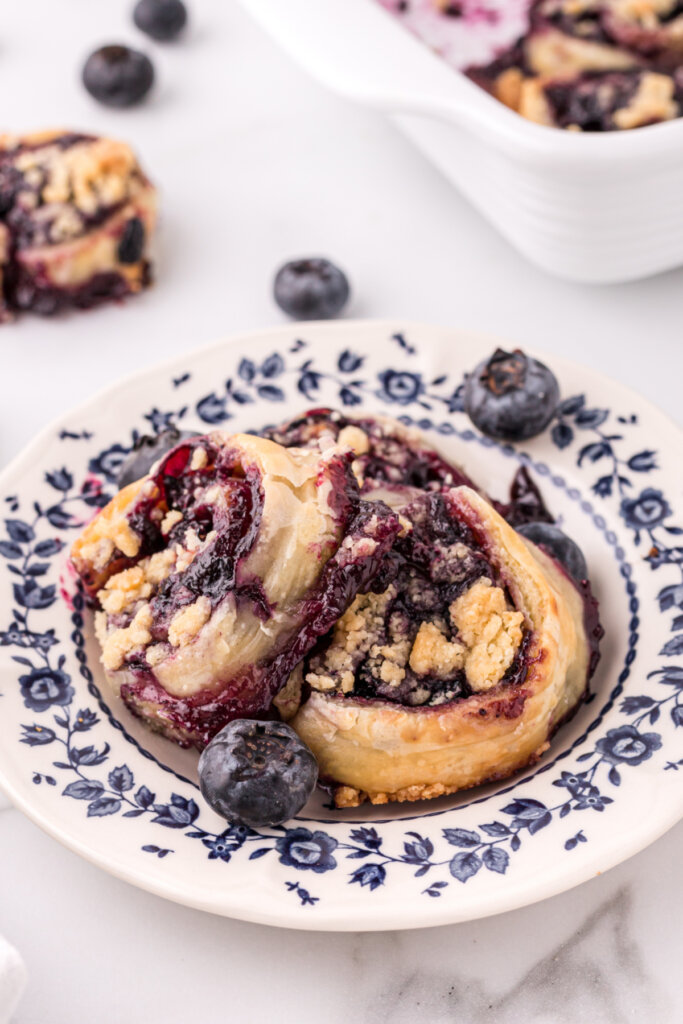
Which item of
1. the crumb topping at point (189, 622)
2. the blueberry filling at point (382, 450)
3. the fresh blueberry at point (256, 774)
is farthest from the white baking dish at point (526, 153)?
the fresh blueberry at point (256, 774)

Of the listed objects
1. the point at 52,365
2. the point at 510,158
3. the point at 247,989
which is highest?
the point at 510,158

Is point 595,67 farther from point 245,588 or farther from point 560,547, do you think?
point 245,588

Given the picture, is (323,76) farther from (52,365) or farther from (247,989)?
(247,989)

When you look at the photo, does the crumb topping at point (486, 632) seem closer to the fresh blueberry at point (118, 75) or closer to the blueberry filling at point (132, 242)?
the blueberry filling at point (132, 242)

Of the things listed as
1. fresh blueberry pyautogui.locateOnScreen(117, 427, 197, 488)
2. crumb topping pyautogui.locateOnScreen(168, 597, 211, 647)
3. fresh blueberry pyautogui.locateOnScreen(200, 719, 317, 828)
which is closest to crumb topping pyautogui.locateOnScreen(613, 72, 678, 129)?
fresh blueberry pyautogui.locateOnScreen(117, 427, 197, 488)

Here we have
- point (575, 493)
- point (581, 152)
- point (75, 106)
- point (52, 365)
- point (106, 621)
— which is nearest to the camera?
point (106, 621)

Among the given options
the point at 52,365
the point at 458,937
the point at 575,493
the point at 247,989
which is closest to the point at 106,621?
the point at 247,989
